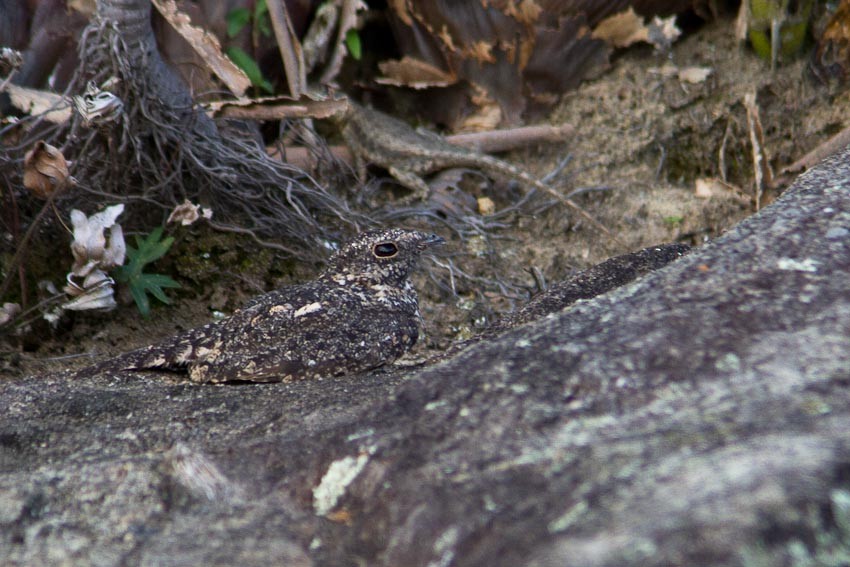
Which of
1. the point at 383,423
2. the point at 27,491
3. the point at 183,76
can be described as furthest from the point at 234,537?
the point at 183,76

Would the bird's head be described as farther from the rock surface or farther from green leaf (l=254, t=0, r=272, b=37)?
green leaf (l=254, t=0, r=272, b=37)

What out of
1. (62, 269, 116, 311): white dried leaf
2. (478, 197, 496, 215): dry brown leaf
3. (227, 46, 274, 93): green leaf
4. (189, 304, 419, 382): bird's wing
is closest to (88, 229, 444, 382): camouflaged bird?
(189, 304, 419, 382): bird's wing

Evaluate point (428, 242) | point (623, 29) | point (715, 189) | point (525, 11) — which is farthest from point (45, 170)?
point (623, 29)

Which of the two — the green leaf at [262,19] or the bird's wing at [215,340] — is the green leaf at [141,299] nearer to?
the bird's wing at [215,340]

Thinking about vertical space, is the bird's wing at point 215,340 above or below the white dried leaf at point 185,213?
below

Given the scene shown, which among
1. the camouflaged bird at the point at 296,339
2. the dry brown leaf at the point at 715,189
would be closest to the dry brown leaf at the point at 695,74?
the dry brown leaf at the point at 715,189

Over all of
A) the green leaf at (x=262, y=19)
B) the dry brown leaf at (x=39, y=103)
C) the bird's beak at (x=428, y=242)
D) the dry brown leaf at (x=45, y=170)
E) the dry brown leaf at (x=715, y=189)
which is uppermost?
the green leaf at (x=262, y=19)
